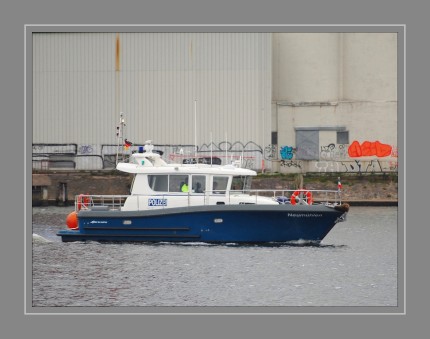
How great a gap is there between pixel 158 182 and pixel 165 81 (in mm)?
25278

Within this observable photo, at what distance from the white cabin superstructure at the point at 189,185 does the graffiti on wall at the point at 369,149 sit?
2878 centimetres

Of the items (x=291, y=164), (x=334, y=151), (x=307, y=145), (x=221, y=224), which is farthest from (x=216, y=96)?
(x=221, y=224)

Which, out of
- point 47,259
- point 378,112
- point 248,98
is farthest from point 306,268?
point 378,112

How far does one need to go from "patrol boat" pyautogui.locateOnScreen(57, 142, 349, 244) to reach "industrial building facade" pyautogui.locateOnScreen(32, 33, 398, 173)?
888 inches

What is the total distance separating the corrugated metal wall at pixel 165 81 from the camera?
201 feet

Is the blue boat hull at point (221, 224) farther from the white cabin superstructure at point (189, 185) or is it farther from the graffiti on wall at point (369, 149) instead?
the graffiti on wall at point (369, 149)

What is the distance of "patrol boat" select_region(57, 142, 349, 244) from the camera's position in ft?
118

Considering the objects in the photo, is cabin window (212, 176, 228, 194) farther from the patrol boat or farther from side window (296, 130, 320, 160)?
side window (296, 130, 320, 160)

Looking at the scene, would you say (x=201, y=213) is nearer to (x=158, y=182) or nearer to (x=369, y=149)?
(x=158, y=182)

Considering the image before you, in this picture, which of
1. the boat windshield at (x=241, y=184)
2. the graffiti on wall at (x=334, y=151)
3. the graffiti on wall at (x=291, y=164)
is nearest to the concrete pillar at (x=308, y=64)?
the graffiti on wall at (x=334, y=151)

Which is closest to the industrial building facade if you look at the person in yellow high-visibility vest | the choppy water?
the choppy water

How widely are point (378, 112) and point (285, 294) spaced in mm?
38255

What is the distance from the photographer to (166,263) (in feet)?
109
